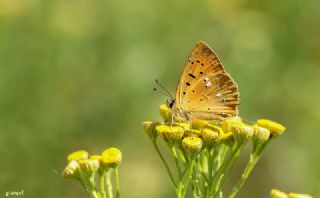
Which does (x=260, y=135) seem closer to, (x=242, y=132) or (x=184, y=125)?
(x=242, y=132)

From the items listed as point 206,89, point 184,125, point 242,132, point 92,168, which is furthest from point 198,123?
point 92,168

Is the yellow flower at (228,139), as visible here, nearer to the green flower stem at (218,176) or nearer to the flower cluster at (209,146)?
the flower cluster at (209,146)

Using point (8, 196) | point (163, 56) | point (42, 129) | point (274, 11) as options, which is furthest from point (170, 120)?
point (274, 11)

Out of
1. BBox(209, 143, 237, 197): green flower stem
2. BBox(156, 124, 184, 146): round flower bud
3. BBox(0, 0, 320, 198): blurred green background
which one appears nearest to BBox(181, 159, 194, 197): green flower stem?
BBox(209, 143, 237, 197): green flower stem

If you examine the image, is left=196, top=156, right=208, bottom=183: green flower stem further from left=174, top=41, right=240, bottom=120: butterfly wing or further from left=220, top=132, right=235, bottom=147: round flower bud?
left=174, top=41, right=240, bottom=120: butterfly wing

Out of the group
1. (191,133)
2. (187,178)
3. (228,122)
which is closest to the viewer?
(187,178)

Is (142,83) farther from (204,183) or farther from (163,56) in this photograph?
(204,183)
